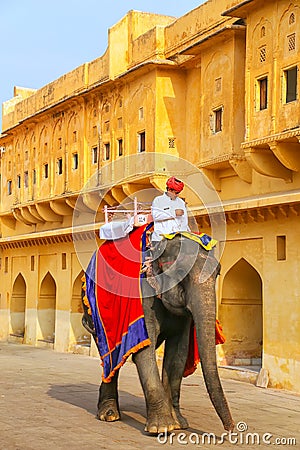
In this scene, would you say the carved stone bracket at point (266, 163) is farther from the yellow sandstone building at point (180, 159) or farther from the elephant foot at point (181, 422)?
the elephant foot at point (181, 422)

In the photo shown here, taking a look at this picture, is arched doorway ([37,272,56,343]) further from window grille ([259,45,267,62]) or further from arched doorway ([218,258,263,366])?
window grille ([259,45,267,62])

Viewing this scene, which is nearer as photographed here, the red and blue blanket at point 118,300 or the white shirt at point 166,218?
the white shirt at point 166,218

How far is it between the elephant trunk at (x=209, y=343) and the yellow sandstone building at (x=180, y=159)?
5.16m

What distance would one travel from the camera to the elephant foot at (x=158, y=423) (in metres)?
8.99

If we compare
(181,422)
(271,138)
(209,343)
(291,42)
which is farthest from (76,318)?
(209,343)

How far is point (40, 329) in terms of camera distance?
982 inches

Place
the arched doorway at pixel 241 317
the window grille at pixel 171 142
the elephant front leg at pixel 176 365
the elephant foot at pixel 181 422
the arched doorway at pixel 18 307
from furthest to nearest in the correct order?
the arched doorway at pixel 18 307 < the window grille at pixel 171 142 < the arched doorway at pixel 241 317 < the elephant front leg at pixel 176 365 < the elephant foot at pixel 181 422

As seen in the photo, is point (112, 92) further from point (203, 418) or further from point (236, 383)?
point (203, 418)

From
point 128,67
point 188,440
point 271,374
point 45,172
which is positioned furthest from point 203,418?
point 45,172

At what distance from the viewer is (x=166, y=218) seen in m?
9.06

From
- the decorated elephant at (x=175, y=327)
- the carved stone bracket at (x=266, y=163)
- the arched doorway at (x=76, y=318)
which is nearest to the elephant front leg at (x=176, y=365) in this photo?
the decorated elephant at (x=175, y=327)

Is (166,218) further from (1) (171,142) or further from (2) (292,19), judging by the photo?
(1) (171,142)

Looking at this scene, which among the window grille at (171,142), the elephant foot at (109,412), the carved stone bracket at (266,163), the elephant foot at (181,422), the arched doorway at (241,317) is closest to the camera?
the elephant foot at (181,422)

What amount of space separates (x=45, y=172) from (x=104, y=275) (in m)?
14.4
